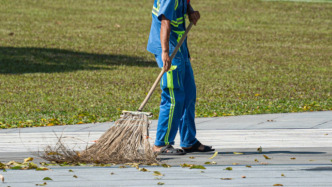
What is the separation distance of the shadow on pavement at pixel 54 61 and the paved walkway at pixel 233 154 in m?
8.52

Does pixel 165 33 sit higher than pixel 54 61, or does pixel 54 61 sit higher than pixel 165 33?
pixel 165 33

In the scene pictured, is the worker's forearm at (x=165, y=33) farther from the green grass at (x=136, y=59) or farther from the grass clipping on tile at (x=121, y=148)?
the green grass at (x=136, y=59)

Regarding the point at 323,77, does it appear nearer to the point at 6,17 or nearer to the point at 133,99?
the point at 133,99

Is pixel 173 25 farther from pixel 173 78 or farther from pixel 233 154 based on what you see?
pixel 233 154

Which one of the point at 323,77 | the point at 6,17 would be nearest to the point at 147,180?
the point at 323,77

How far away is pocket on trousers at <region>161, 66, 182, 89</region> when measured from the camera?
20.9 feet

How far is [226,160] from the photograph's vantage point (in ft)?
20.4

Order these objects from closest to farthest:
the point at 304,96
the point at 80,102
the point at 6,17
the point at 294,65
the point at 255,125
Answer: the point at 255,125, the point at 80,102, the point at 304,96, the point at 294,65, the point at 6,17

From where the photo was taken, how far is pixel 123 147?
19.9 feet

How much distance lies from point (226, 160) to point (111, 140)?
112cm

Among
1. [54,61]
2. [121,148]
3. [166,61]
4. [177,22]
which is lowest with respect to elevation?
[121,148]

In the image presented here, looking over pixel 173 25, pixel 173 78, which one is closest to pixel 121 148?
pixel 173 78

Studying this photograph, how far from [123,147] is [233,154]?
3.99 feet

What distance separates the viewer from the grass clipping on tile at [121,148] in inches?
235
